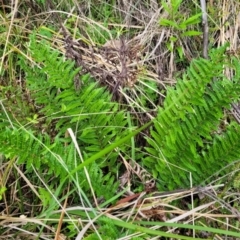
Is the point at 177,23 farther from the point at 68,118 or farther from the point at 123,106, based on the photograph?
the point at 68,118

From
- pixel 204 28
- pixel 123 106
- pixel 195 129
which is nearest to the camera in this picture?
pixel 195 129

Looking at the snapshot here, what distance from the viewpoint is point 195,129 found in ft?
5.18

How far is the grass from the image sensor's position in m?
1.47

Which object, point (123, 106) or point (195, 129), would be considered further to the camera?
point (123, 106)

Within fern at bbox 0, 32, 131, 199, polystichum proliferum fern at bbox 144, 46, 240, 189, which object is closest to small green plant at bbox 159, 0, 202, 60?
polystichum proliferum fern at bbox 144, 46, 240, 189

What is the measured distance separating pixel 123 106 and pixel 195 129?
34 cm

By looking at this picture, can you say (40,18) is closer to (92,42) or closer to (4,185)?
(92,42)

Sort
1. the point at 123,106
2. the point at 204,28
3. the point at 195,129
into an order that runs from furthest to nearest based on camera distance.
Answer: the point at 204,28
the point at 123,106
the point at 195,129

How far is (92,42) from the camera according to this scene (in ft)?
6.26

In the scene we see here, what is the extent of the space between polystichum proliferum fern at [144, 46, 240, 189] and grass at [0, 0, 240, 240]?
0.22ft

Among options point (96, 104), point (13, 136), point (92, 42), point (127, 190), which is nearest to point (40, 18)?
point (92, 42)

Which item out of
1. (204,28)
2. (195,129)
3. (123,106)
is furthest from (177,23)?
(195,129)

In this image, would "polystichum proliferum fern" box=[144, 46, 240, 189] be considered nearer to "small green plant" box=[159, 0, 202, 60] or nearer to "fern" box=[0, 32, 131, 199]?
"fern" box=[0, 32, 131, 199]

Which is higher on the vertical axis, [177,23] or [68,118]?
[177,23]
